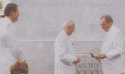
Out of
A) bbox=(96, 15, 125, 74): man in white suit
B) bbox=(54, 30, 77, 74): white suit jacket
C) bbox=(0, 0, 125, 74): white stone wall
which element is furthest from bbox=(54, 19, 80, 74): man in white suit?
bbox=(0, 0, 125, 74): white stone wall

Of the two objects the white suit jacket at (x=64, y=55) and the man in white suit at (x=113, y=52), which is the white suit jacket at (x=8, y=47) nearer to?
the white suit jacket at (x=64, y=55)

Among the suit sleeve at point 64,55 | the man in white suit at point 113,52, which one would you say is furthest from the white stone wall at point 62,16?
the suit sleeve at point 64,55

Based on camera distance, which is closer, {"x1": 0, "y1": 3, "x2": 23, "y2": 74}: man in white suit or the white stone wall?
{"x1": 0, "y1": 3, "x2": 23, "y2": 74}: man in white suit

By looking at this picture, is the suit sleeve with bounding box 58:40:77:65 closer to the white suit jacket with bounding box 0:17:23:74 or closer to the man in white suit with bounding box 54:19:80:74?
the man in white suit with bounding box 54:19:80:74

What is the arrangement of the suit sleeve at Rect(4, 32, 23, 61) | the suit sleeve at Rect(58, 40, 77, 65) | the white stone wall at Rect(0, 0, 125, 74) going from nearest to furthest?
the suit sleeve at Rect(4, 32, 23, 61) < the suit sleeve at Rect(58, 40, 77, 65) < the white stone wall at Rect(0, 0, 125, 74)

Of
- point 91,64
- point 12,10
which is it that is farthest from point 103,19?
point 12,10

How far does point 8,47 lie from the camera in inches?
198

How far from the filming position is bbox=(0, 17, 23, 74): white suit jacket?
16.3 feet

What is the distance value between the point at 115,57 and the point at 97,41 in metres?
1.40

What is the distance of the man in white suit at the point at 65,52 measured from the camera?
5.62 meters

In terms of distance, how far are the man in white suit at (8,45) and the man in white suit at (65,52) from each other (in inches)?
30.3

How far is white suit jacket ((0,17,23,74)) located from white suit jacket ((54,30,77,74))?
2.52 ft

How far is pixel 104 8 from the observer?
7.57 m

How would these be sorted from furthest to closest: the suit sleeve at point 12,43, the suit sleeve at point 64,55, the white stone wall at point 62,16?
the white stone wall at point 62,16 < the suit sleeve at point 64,55 < the suit sleeve at point 12,43
